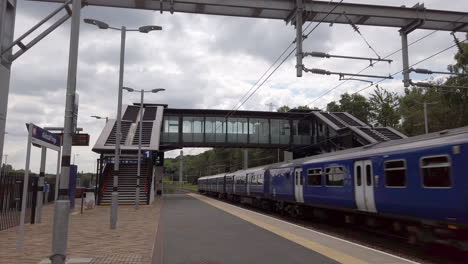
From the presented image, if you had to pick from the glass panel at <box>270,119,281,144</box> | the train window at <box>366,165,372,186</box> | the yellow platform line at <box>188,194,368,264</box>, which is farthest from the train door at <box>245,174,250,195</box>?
the glass panel at <box>270,119,281,144</box>

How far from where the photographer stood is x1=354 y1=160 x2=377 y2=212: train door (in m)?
12.4

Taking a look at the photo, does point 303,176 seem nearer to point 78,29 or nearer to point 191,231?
point 191,231

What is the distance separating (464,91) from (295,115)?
18183 mm

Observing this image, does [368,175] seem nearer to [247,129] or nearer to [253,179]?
[253,179]

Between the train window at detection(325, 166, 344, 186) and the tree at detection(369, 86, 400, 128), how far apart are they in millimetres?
47406

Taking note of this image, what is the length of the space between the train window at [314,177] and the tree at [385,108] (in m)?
45.8

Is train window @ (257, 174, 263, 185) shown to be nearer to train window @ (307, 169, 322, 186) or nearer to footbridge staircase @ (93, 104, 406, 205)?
train window @ (307, 169, 322, 186)

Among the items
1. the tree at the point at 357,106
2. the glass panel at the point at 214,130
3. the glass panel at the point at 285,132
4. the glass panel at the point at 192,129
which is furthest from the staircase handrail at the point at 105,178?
the tree at the point at 357,106

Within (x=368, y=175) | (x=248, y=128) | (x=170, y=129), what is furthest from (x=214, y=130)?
(x=368, y=175)

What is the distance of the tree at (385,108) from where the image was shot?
59.4 m

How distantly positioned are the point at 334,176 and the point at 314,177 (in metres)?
1.93

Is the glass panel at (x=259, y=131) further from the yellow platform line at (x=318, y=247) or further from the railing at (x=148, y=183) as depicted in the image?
the yellow platform line at (x=318, y=247)

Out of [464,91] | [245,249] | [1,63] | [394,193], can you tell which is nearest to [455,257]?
[394,193]

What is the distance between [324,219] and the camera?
57.6 ft
